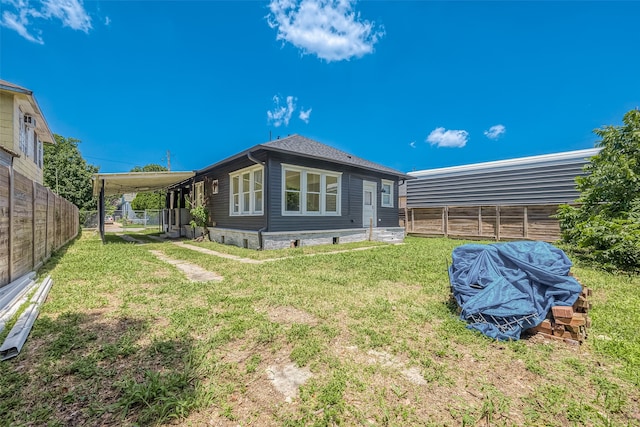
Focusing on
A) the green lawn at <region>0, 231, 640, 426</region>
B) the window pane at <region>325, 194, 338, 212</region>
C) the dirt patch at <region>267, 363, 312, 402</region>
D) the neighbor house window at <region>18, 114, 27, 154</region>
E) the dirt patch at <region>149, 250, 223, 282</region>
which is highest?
the neighbor house window at <region>18, 114, 27, 154</region>

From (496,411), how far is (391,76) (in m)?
16.8

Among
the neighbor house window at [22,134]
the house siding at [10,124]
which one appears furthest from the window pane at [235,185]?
the neighbor house window at [22,134]

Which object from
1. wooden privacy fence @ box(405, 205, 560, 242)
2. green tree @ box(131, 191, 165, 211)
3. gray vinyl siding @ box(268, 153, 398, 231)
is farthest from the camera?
green tree @ box(131, 191, 165, 211)

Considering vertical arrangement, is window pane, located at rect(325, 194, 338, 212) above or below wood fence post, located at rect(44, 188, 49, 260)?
above

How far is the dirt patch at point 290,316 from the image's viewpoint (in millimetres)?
2994

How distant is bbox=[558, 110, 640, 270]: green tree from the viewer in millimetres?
5461

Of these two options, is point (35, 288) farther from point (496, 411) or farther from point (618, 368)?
point (618, 368)

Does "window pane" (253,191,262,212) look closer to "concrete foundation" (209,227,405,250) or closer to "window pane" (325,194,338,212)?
"concrete foundation" (209,227,405,250)

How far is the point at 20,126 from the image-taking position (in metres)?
9.05

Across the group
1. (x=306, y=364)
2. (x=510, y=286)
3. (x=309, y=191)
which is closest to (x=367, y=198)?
(x=309, y=191)

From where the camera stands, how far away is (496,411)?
1643 millimetres

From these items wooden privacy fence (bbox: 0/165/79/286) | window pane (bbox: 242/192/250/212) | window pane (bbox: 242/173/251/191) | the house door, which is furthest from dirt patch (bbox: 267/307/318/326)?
the house door

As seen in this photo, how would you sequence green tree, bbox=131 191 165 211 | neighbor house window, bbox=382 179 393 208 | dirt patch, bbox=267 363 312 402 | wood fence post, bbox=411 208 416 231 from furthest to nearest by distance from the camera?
green tree, bbox=131 191 165 211 → wood fence post, bbox=411 208 416 231 → neighbor house window, bbox=382 179 393 208 → dirt patch, bbox=267 363 312 402

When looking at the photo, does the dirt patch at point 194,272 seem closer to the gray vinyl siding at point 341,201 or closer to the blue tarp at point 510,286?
the gray vinyl siding at point 341,201
